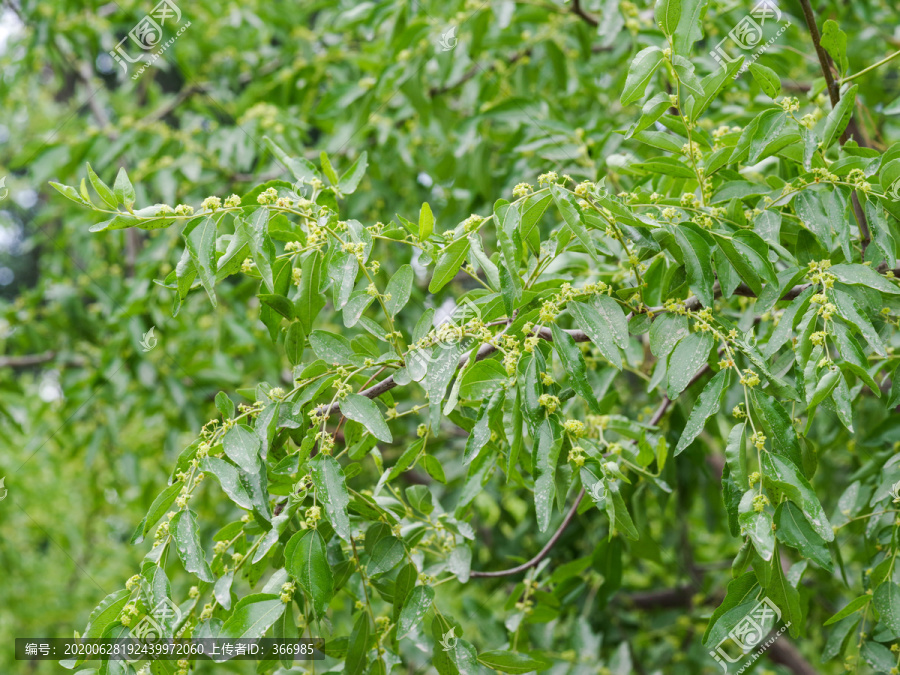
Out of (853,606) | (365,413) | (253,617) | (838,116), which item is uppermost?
(838,116)

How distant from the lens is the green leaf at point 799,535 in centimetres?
91

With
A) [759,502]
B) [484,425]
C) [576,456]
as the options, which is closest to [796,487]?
[759,502]

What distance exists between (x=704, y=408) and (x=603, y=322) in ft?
0.55

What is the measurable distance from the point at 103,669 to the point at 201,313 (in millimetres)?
1870

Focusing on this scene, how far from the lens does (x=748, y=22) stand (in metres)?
1.66

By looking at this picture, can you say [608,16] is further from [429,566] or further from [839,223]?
[429,566]

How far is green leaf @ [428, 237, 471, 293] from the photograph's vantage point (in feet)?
3.29

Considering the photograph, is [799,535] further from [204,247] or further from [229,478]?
[204,247]

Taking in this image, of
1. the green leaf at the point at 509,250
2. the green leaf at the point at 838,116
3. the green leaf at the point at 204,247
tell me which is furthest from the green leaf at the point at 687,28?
the green leaf at the point at 204,247

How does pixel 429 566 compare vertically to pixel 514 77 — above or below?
below

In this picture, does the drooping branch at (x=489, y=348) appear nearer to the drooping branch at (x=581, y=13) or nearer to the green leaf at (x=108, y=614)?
the green leaf at (x=108, y=614)

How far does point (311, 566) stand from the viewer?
989 millimetres

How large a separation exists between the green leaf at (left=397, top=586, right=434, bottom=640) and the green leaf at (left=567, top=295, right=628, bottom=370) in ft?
1.48

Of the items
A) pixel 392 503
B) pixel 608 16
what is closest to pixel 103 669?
pixel 392 503
